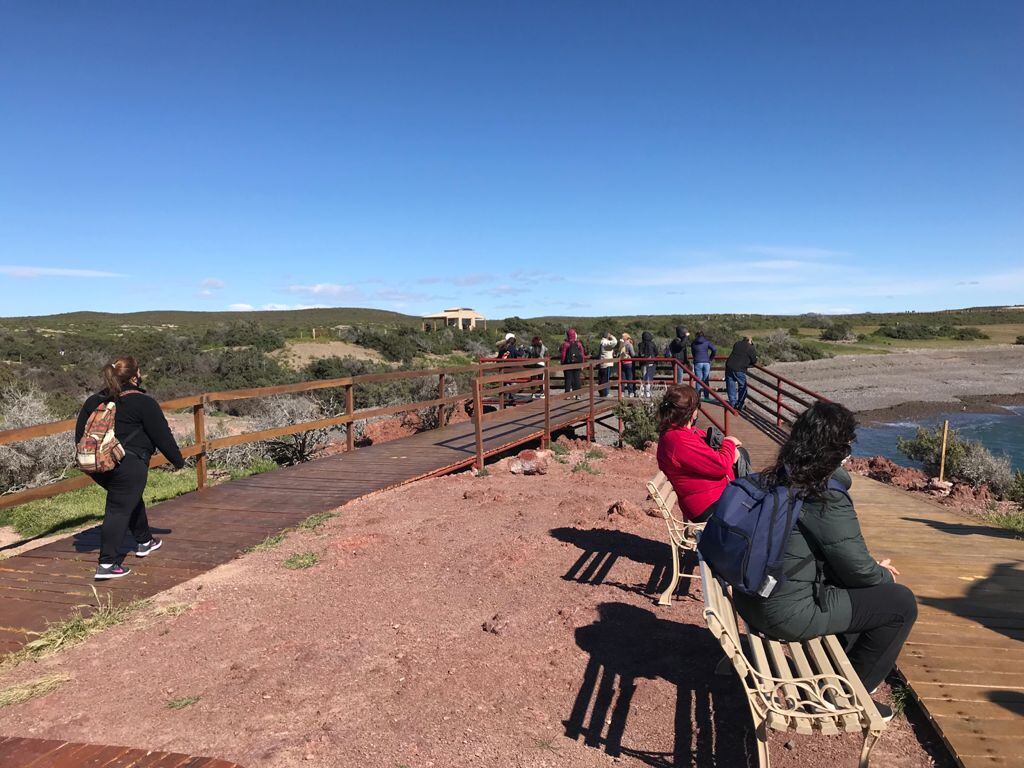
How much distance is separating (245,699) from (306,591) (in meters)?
1.40

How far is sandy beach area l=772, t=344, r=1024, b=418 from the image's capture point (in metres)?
24.1

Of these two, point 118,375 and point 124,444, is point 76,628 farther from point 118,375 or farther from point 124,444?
point 118,375

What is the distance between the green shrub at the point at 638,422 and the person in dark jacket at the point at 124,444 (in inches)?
311

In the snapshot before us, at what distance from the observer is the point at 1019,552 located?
538 cm

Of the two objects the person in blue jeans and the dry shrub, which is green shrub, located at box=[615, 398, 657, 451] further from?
the dry shrub

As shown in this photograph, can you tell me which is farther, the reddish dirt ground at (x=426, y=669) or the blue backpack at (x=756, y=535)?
the reddish dirt ground at (x=426, y=669)

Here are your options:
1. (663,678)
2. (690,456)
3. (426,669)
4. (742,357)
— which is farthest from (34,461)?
(742,357)

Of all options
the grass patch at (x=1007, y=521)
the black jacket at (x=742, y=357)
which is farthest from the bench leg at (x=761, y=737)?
the black jacket at (x=742, y=357)

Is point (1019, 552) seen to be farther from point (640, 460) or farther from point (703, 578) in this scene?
point (640, 460)

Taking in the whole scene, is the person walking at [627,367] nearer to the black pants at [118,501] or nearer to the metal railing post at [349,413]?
the metal railing post at [349,413]

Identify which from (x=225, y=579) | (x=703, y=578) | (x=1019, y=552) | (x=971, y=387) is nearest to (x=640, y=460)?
(x=1019, y=552)

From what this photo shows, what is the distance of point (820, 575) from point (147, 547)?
15.6 ft

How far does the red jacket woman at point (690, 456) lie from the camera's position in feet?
14.6


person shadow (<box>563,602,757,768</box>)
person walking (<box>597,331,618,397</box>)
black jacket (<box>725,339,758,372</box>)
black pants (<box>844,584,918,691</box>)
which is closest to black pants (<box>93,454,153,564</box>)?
person shadow (<box>563,602,757,768</box>)
